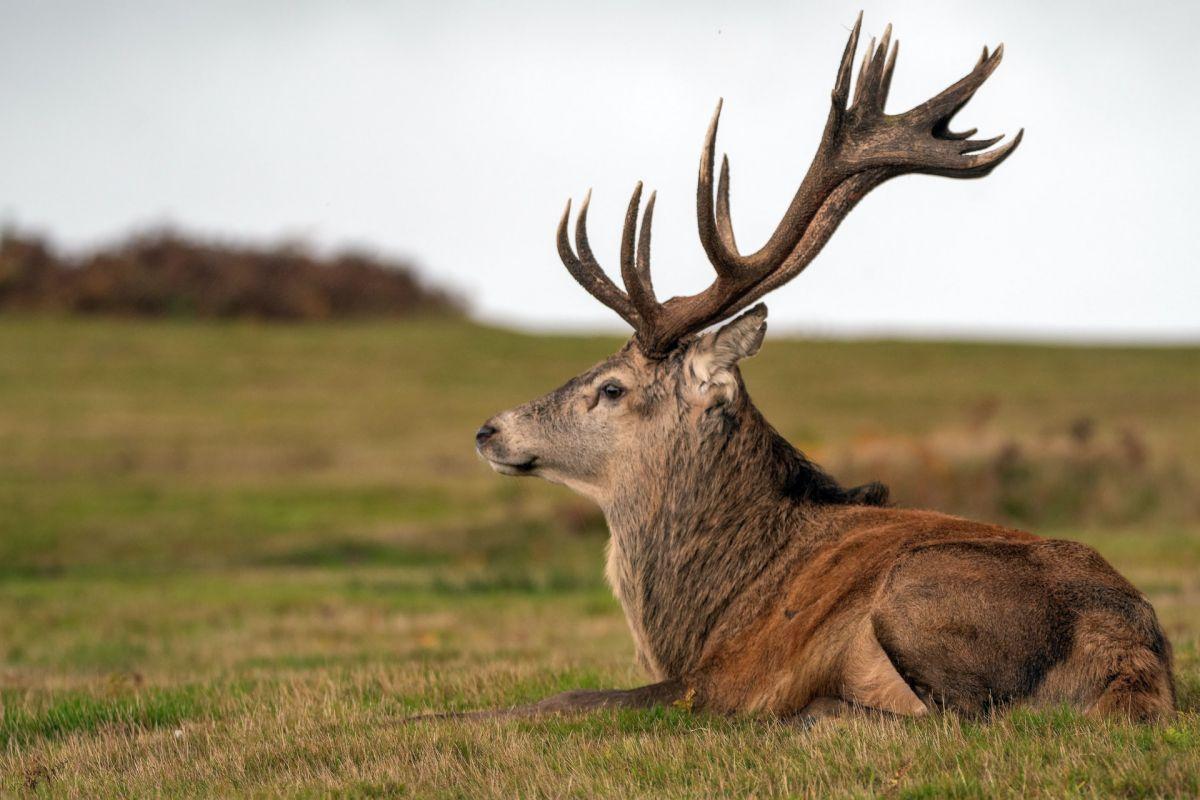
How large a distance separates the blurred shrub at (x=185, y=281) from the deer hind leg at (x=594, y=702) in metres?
46.7

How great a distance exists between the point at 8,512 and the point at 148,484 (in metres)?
3.87

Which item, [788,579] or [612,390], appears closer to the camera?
[788,579]

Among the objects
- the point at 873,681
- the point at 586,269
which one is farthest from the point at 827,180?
the point at 873,681

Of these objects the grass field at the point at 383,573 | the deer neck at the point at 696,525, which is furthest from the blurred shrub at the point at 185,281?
the deer neck at the point at 696,525

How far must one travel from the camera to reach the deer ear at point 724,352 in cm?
687

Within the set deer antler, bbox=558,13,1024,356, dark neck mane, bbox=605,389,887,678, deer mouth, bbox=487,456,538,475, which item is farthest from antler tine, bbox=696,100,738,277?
deer mouth, bbox=487,456,538,475

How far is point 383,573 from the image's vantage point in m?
18.8

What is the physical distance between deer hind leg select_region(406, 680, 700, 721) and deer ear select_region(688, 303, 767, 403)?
5.07 feet

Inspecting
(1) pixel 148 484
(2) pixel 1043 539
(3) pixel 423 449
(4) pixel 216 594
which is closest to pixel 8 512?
(1) pixel 148 484

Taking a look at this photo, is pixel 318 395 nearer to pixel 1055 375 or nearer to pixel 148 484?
pixel 148 484

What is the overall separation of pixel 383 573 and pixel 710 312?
12566mm

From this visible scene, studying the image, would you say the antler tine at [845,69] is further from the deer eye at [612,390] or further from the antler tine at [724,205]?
the deer eye at [612,390]

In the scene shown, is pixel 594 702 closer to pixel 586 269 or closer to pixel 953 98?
pixel 586 269

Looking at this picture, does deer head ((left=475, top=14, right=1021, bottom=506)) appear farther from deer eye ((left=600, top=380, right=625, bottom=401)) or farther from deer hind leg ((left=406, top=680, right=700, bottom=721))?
deer hind leg ((left=406, top=680, right=700, bottom=721))
